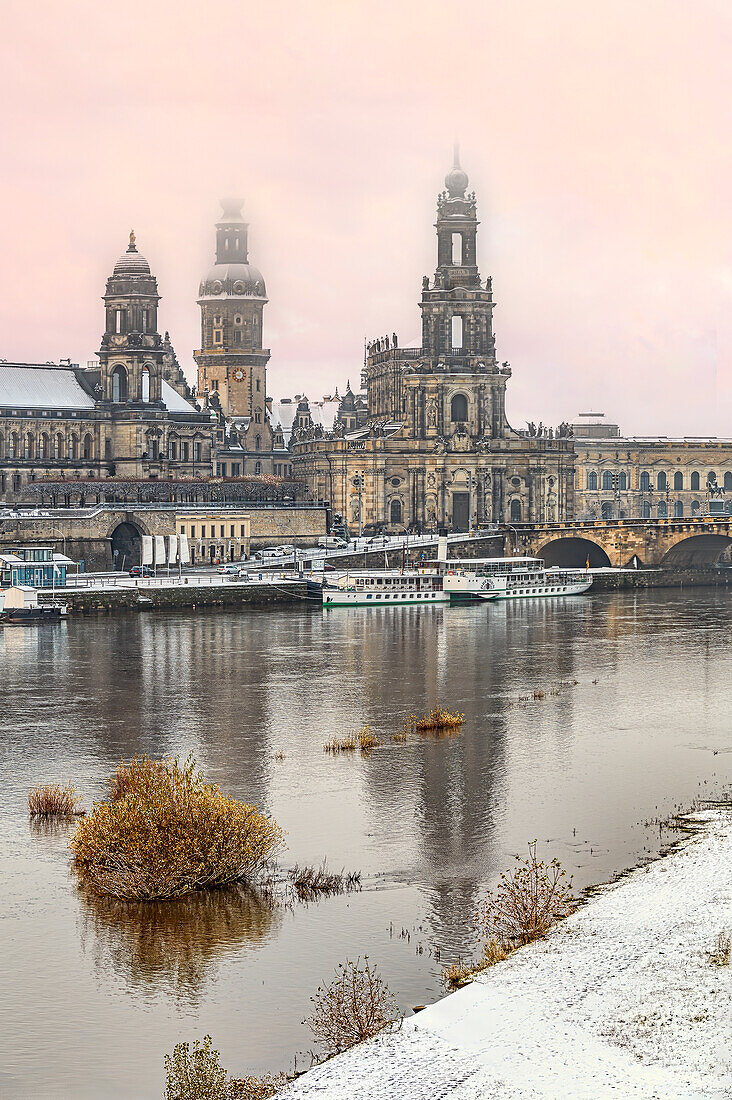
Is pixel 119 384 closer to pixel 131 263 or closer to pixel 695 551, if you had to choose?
pixel 131 263

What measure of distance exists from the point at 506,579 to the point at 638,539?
17.6 metres

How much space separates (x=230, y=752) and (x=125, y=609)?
132 ft

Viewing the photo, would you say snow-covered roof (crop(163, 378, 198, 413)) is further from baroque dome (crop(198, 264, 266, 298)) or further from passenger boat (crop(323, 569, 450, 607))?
passenger boat (crop(323, 569, 450, 607))

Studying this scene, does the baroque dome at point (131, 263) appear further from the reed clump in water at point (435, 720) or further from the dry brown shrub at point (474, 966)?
the dry brown shrub at point (474, 966)

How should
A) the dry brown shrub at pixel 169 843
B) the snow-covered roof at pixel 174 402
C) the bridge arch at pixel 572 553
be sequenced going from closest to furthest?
1. the dry brown shrub at pixel 169 843
2. the bridge arch at pixel 572 553
3. the snow-covered roof at pixel 174 402

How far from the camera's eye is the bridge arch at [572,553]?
11562 centimetres

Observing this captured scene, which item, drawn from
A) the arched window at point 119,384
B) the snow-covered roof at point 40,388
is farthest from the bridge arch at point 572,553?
the snow-covered roof at point 40,388

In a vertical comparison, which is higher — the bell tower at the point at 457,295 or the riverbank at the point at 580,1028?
the bell tower at the point at 457,295

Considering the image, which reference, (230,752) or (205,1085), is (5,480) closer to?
(230,752)

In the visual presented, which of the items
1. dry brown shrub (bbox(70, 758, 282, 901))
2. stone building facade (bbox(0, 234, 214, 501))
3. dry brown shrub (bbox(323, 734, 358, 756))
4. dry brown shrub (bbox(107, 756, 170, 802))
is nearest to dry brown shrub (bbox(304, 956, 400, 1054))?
dry brown shrub (bbox(70, 758, 282, 901))

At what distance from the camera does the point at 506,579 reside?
97.3 meters

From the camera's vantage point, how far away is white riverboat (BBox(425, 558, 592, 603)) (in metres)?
95.1

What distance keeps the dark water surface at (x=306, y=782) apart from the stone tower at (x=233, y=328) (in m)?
71.0

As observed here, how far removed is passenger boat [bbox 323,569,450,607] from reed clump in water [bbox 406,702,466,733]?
38.8 meters
